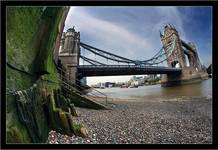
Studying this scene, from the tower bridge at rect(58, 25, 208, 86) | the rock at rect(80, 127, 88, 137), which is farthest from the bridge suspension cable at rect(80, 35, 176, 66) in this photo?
the rock at rect(80, 127, 88, 137)

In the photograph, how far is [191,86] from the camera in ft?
11.1

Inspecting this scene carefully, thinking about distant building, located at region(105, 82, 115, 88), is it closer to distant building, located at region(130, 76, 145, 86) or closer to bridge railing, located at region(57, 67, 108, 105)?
bridge railing, located at region(57, 67, 108, 105)

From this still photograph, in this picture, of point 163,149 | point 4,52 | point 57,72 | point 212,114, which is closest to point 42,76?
point 57,72

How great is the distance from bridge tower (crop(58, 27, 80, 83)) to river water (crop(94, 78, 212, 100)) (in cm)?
54

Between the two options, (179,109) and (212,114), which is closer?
(212,114)

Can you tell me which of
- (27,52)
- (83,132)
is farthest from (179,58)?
(27,52)

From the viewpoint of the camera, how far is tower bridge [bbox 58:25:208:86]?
301 cm

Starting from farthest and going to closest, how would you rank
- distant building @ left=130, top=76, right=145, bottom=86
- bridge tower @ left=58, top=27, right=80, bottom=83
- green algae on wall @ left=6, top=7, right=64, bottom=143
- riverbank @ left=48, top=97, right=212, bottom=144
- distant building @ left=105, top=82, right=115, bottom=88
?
distant building @ left=130, top=76, right=145, bottom=86 < distant building @ left=105, top=82, right=115, bottom=88 < bridge tower @ left=58, top=27, right=80, bottom=83 < riverbank @ left=48, top=97, right=212, bottom=144 < green algae on wall @ left=6, top=7, right=64, bottom=143

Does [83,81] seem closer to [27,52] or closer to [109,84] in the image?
[109,84]

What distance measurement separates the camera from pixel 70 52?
321 cm

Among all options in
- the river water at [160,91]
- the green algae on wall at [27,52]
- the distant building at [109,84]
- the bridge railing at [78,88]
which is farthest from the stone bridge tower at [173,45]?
the green algae on wall at [27,52]

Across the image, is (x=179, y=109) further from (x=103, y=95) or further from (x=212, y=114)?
(x=103, y=95)

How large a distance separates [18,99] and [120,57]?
1465 millimetres

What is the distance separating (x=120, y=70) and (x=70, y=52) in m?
0.79
